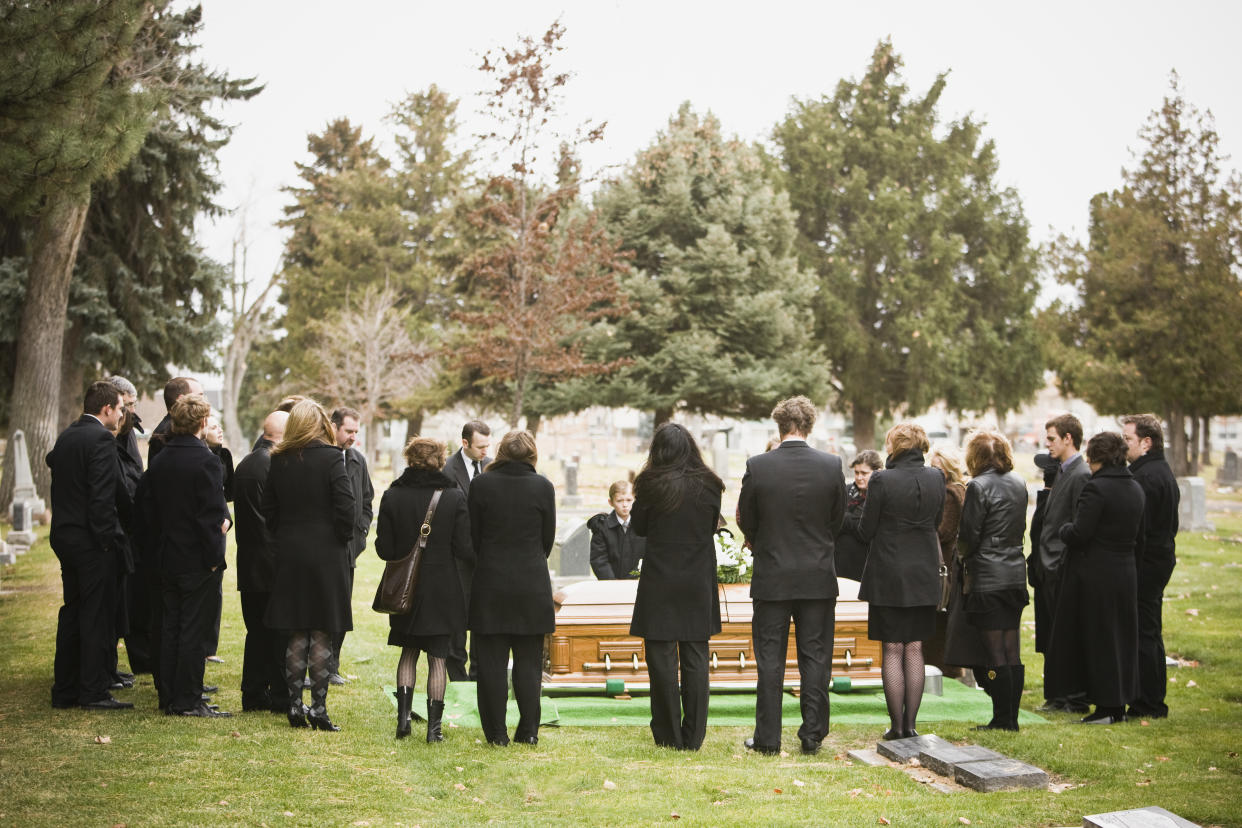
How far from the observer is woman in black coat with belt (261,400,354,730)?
584 centimetres

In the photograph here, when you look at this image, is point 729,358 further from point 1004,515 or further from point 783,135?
point 1004,515

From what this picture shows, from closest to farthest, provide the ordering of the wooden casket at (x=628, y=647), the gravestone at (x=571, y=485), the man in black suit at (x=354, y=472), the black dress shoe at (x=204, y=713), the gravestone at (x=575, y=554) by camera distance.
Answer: the black dress shoe at (x=204, y=713) → the man in black suit at (x=354, y=472) → the wooden casket at (x=628, y=647) → the gravestone at (x=575, y=554) → the gravestone at (x=571, y=485)

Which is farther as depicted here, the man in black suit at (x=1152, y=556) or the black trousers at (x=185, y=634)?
the man in black suit at (x=1152, y=556)

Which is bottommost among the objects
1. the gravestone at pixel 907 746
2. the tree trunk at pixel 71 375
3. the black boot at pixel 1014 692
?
the gravestone at pixel 907 746

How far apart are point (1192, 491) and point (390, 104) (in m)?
30.6

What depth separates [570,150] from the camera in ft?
59.3

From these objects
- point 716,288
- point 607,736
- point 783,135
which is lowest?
point 607,736

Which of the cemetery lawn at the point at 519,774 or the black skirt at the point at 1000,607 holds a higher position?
the black skirt at the point at 1000,607

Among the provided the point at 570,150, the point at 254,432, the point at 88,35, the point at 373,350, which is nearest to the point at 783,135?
the point at 373,350

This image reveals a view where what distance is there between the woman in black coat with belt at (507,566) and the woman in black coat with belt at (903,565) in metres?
1.85

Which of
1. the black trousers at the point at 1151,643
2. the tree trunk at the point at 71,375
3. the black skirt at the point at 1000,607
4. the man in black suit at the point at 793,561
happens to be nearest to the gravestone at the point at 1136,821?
the man in black suit at the point at 793,561

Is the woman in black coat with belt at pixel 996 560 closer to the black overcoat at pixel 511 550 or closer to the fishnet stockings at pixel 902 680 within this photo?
the fishnet stockings at pixel 902 680

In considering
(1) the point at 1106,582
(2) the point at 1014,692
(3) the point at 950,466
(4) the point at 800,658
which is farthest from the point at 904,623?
(1) the point at 1106,582

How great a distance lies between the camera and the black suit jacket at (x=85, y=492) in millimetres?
6152
